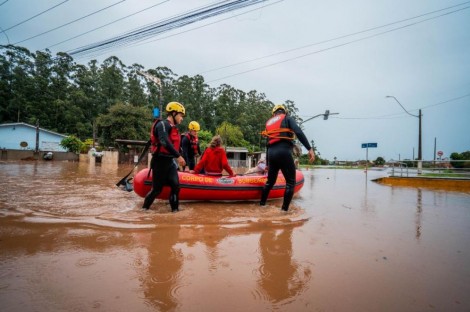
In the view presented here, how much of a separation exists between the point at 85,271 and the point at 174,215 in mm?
2059

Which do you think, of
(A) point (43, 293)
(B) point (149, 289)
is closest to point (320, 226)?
(B) point (149, 289)

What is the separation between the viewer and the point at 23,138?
121ft

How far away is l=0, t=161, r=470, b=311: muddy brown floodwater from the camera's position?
5.54 feet

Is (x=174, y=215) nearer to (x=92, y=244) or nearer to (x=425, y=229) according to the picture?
(x=92, y=244)

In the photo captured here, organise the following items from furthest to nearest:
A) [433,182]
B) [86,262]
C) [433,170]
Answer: [433,170] → [433,182] → [86,262]

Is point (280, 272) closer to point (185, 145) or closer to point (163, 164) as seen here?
point (163, 164)

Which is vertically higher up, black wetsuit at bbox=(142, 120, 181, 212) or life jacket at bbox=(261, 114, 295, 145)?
life jacket at bbox=(261, 114, 295, 145)

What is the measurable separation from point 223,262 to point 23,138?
152ft

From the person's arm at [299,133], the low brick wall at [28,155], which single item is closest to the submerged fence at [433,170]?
the person's arm at [299,133]

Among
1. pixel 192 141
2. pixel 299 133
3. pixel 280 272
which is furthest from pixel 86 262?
pixel 192 141

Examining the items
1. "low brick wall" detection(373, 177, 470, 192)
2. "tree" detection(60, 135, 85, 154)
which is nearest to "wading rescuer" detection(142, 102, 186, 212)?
"low brick wall" detection(373, 177, 470, 192)

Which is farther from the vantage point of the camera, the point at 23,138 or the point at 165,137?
the point at 23,138

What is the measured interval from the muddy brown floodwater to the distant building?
4138 centimetres

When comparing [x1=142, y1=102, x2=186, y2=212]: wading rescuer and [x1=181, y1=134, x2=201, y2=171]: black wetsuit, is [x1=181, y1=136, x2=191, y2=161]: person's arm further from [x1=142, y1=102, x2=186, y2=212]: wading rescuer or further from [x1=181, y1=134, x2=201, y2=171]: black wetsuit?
[x1=142, y1=102, x2=186, y2=212]: wading rescuer
